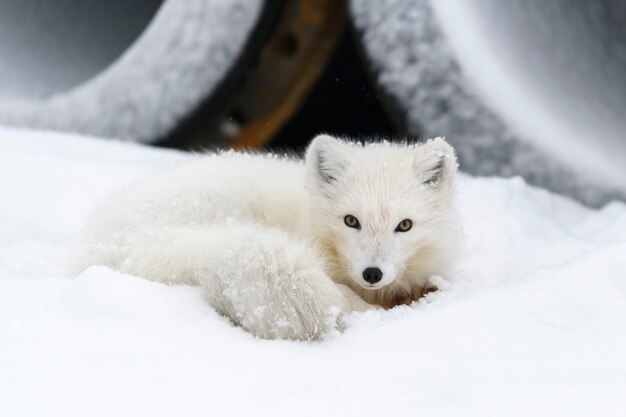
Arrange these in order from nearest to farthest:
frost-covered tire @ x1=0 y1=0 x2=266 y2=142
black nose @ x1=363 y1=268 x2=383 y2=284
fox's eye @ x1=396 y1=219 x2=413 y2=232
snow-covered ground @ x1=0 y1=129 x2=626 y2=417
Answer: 1. snow-covered ground @ x1=0 y1=129 x2=626 y2=417
2. black nose @ x1=363 y1=268 x2=383 y2=284
3. fox's eye @ x1=396 y1=219 x2=413 y2=232
4. frost-covered tire @ x1=0 y1=0 x2=266 y2=142

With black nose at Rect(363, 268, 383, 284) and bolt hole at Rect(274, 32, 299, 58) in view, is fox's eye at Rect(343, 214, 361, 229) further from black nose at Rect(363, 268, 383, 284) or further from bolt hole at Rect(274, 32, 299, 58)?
bolt hole at Rect(274, 32, 299, 58)

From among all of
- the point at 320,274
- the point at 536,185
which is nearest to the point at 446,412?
the point at 320,274

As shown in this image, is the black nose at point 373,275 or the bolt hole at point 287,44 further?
the bolt hole at point 287,44

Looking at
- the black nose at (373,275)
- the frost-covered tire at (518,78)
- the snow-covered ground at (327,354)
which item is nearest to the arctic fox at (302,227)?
the black nose at (373,275)

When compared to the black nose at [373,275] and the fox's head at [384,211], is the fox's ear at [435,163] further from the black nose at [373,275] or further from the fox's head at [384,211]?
the black nose at [373,275]

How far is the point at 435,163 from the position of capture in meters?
1.95

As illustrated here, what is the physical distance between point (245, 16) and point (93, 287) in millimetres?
1681

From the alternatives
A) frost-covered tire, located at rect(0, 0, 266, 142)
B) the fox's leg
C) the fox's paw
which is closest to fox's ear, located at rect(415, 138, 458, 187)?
the fox's leg

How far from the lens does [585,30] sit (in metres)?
2.81

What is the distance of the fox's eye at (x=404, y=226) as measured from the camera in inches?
73.2

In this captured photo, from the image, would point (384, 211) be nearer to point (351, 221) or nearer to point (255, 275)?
point (351, 221)

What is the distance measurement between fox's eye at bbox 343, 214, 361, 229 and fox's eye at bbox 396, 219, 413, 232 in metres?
0.10

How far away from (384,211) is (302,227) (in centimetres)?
26

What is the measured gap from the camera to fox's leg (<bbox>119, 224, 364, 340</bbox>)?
4.70 feet
